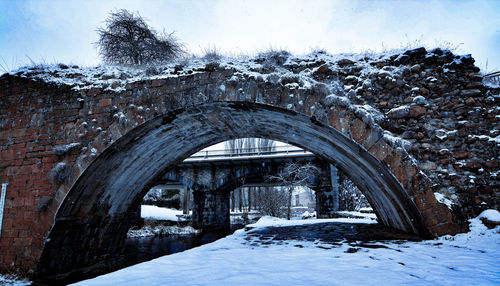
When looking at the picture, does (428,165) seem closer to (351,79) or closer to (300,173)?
(351,79)

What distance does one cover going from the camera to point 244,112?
4793mm

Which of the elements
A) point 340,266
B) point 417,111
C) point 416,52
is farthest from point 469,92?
point 340,266

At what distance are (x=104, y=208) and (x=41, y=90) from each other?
2.81 m

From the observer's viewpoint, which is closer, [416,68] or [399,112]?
[399,112]

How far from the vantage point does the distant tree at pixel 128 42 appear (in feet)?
26.3

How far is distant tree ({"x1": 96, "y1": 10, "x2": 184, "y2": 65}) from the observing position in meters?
8.03

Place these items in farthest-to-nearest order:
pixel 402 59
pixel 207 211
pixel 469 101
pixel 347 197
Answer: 1. pixel 207 211
2. pixel 347 197
3. pixel 402 59
4. pixel 469 101

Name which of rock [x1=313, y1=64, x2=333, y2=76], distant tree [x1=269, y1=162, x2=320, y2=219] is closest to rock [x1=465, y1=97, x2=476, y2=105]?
rock [x1=313, y1=64, x2=333, y2=76]

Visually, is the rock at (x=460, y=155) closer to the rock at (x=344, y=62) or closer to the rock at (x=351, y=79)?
the rock at (x=351, y=79)

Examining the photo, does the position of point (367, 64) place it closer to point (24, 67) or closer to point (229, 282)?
point (229, 282)

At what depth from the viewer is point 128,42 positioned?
26.9 ft

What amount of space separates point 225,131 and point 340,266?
153 inches

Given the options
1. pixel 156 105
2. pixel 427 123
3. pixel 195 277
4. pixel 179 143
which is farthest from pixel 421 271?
pixel 179 143

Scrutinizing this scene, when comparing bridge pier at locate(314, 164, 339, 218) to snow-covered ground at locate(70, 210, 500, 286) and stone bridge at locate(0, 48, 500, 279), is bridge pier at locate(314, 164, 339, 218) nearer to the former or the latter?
stone bridge at locate(0, 48, 500, 279)
